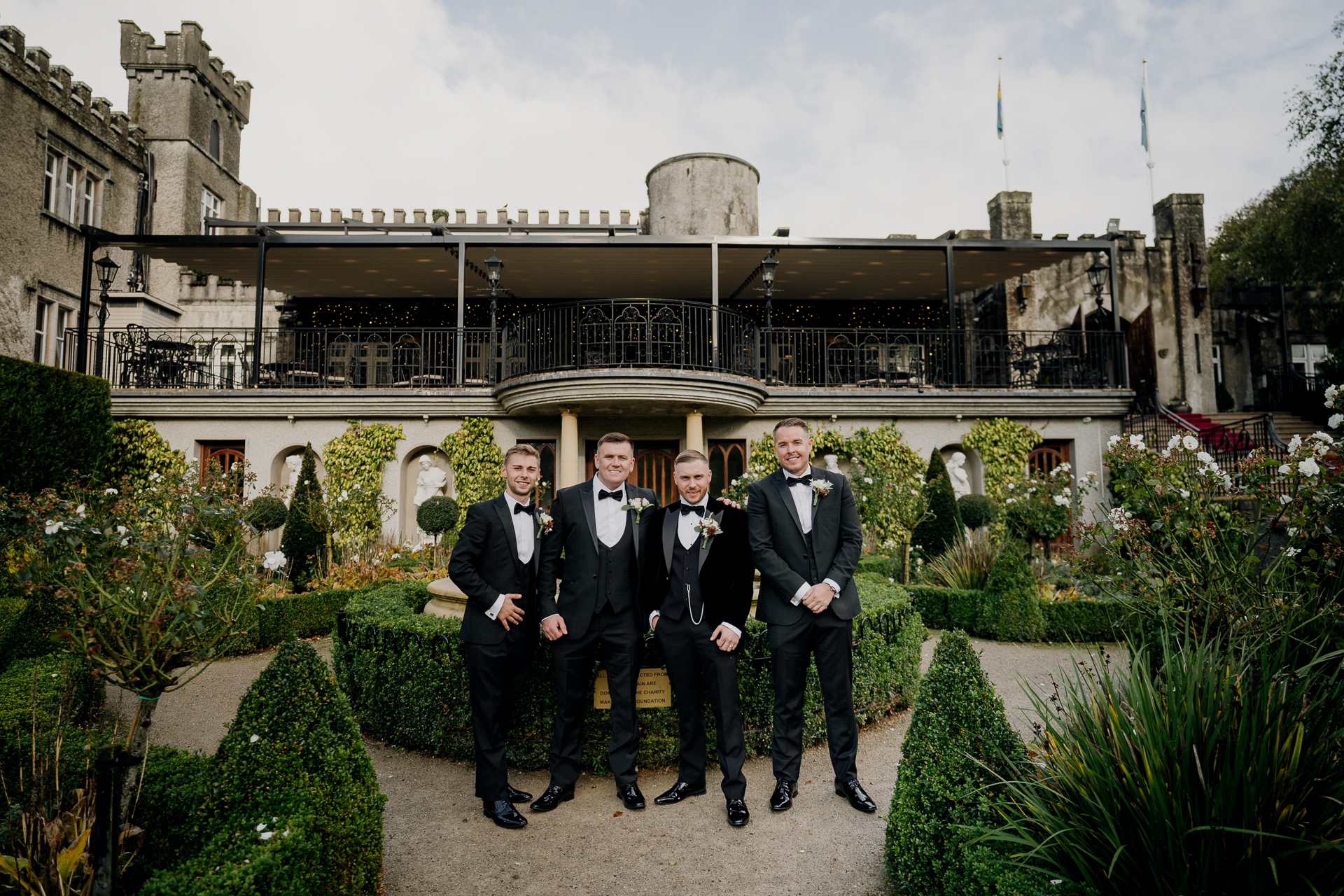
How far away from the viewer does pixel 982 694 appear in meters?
3.20

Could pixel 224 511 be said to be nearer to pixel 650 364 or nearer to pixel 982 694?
pixel 982 694

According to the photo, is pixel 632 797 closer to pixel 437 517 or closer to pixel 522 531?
pixel 522 531

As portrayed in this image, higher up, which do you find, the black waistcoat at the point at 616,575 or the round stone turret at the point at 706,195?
the round stone turret at the point at 706,195

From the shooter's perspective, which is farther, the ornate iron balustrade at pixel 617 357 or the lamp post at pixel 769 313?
the ornate iron balustrade at pixel 617 357

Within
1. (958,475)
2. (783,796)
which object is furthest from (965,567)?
(783,796)

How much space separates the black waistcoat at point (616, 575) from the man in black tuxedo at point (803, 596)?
2.31 feet

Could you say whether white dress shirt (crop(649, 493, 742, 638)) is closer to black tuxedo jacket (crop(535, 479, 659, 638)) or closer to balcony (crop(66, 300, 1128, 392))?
black tuxedo jacket (crop(535, 479, 659, 638))

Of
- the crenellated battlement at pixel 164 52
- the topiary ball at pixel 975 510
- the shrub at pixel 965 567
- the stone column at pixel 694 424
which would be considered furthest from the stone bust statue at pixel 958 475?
the crenellated battlement at pixel 164 52

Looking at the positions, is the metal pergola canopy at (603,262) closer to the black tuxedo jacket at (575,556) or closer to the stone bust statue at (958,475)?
the stone bust statue at (958,475)

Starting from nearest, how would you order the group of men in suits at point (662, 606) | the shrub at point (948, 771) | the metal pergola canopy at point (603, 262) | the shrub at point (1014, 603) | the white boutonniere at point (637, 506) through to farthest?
the shrub at point (948, 771) → the group of men in suits at point (662, 606) → the white boutonniere at point (637, 506) → the shrub at point (1014, 603) → the metal pergola canopy at point (603, 262)

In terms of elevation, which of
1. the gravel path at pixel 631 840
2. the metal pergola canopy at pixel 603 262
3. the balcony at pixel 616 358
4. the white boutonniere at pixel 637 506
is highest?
the metal pergola canopy at pixel 603 262

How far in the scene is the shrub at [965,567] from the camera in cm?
1009

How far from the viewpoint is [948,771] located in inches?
122

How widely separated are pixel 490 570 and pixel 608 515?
730mm
